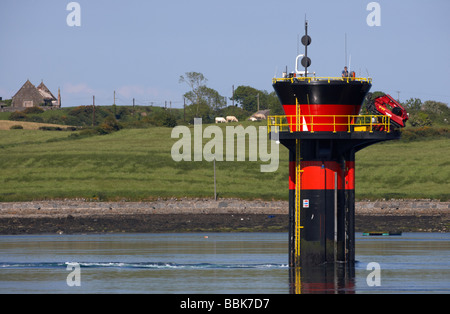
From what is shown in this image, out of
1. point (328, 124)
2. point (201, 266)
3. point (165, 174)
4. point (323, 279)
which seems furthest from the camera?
point (165, 174)

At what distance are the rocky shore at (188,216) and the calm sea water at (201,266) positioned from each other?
392 inches

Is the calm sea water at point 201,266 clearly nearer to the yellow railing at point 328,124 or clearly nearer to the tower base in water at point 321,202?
the tower base in water at point 321,202

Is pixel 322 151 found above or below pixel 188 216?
above

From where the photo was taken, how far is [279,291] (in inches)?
1617

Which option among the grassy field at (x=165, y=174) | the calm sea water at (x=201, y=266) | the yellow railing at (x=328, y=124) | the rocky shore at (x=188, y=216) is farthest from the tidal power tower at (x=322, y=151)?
the grassy field at (x=165, y=174)

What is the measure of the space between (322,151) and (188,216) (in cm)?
5513

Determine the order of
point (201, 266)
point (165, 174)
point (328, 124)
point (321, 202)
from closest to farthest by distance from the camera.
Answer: point (328, 124)
point (321, 202)
point (201, 266)
point (165, 174)

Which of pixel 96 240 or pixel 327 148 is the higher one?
pixel 327 148

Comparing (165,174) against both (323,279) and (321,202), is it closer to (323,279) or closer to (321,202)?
(321,202)

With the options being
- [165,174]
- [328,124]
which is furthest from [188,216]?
[328,124]

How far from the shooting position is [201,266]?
2116 inches
